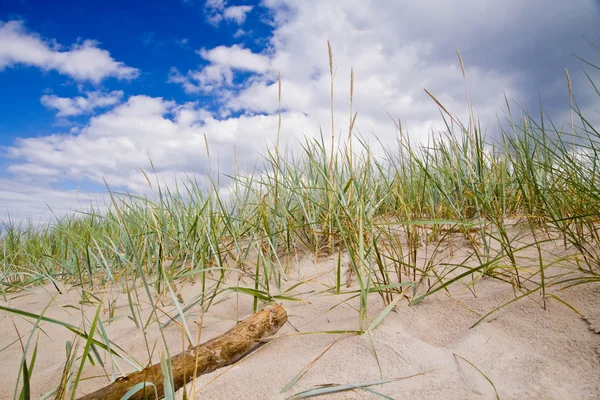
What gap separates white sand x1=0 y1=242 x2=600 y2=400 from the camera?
42.3 inches

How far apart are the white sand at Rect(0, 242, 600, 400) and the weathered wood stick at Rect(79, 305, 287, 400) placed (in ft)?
0.13

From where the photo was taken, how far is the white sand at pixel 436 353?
107 centimetres

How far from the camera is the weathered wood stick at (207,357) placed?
1156 mm

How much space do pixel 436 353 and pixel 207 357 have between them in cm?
74

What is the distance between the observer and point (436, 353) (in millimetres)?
1213

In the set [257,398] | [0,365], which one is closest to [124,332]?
[0,365]

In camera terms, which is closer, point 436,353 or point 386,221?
point 436,353

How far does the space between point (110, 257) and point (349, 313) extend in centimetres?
233

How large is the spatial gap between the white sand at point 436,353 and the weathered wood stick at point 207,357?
0.13 feet

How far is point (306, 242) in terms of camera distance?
7.99ft

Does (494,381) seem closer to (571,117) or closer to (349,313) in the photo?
(349,313)

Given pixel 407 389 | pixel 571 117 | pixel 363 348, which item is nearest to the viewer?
pixel 407 389

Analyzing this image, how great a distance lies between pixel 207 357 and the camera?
1298 millimetres

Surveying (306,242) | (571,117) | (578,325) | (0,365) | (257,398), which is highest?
(571,117)
